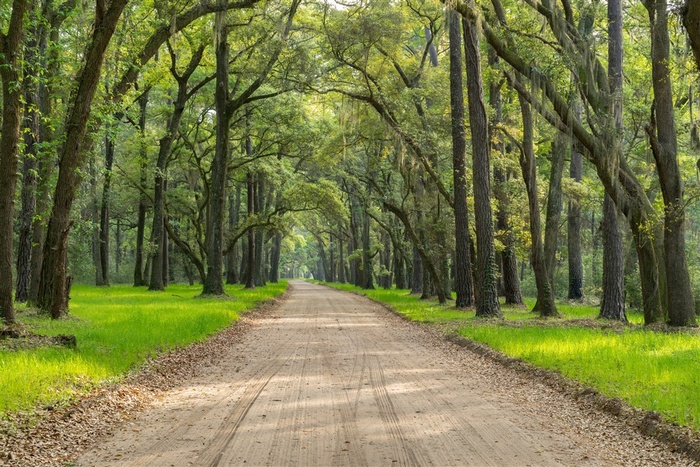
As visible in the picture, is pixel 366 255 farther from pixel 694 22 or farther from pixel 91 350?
pixel 694 22

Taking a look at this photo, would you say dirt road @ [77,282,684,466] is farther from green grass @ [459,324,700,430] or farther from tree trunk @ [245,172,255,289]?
tree trunk @ [245,172,255,289]

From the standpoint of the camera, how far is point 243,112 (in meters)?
31.8

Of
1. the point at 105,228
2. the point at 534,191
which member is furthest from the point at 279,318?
the point at 105,228

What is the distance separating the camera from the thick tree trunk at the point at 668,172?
42.2 ft

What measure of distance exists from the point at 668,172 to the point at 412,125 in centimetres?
1159

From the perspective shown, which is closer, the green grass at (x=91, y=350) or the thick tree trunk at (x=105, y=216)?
the green grass at (x=91, y=350)

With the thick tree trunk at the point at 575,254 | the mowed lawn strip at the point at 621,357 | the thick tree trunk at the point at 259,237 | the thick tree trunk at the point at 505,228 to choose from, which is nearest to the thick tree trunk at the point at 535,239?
the mowed lawn strip at the point at 621,357

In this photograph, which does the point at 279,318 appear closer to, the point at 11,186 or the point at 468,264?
the point at 468,264

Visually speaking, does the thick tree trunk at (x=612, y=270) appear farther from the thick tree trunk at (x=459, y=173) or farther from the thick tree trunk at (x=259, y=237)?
the thick tree trunk at (x=259, y=237)

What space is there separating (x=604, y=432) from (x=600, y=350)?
4280 mm

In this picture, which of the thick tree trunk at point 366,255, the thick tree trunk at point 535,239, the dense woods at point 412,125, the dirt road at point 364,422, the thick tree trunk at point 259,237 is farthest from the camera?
the thick tree trunk at point 366,255

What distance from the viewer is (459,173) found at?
1997 centimetres

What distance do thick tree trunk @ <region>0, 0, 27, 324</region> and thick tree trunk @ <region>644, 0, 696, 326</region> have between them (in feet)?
40.6

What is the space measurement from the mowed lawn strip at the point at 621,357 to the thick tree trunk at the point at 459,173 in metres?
5.03
